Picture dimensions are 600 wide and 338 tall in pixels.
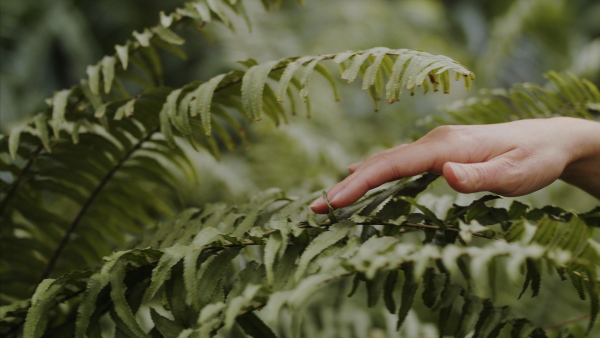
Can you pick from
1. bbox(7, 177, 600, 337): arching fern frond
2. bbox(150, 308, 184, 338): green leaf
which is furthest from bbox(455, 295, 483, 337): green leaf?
bbox(150, 308, 184, 338): green leaf

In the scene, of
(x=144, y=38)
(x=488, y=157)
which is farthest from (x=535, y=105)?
(x=144, y=38)

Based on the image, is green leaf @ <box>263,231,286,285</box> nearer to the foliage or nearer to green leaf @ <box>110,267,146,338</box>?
the foliage

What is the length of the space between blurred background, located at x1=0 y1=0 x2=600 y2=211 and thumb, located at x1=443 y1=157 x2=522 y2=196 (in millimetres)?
840

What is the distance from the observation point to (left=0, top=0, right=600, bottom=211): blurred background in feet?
6.81

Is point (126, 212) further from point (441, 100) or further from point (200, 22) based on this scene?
point (441, 100)

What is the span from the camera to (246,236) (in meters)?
0.79

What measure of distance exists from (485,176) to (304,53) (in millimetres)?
2109

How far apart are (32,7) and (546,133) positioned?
295 centimetres

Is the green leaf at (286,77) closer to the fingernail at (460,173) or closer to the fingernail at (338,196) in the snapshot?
the fingernail at (338,196)

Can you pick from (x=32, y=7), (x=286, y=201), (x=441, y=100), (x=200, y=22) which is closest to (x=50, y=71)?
(x=32, y=7)

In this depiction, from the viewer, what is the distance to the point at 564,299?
1.69 m

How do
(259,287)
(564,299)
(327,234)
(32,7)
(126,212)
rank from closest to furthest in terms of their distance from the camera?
1. (259,287)
2. (327,234)
3. (126,212)
4. (564,299)
5. (32,7)

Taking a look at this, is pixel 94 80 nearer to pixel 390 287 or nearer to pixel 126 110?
pixel 126 110

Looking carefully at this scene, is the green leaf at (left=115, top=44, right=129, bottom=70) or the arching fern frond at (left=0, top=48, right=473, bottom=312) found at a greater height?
the green leaf at (left=115, top=44, right=129, bottom=70)
